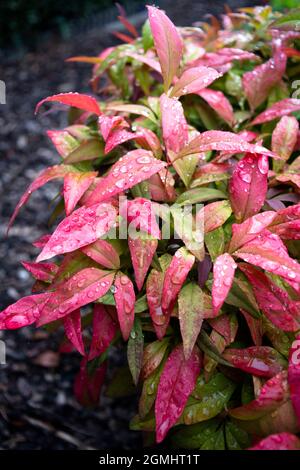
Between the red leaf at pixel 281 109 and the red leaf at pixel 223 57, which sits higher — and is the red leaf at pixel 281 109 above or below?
below

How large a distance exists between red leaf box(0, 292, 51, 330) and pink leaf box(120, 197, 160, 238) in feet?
0.68

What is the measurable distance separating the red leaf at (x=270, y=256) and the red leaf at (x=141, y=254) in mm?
152

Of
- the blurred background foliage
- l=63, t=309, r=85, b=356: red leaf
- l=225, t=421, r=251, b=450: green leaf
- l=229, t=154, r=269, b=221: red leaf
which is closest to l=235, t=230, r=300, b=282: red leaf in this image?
l=229, t=154, r=269, b=221: red leaf

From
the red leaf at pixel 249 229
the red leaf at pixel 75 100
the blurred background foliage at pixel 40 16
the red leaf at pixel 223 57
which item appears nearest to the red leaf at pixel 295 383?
the red leaf at pixel 249 229

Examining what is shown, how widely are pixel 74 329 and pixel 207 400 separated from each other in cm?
31

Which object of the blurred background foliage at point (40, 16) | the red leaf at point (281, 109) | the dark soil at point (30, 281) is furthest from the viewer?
the blurred background foliage at point (40, 16)

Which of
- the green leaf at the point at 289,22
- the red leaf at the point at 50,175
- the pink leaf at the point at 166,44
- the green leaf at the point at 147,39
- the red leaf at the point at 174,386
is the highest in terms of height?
the pink leaf at the point at 166,44

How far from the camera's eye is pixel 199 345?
105 centimetres

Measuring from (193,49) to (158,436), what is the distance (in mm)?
1030

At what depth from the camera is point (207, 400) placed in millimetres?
1104

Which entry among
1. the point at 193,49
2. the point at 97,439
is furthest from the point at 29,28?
the point at 97,439

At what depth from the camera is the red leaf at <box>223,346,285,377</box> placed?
3.34 feet

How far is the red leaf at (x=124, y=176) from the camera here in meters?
0.99

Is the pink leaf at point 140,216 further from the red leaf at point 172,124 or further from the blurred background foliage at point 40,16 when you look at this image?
the blurred background foliage at point 40,16
